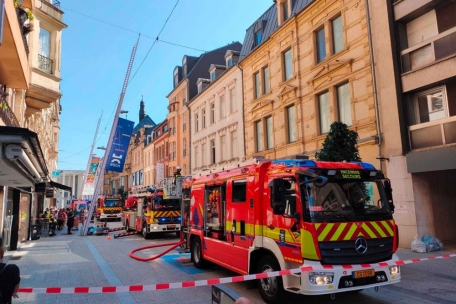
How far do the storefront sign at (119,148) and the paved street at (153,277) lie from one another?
24.6ft

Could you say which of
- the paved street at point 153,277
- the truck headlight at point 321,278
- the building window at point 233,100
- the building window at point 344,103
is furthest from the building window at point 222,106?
the truck headlight at point 321,278

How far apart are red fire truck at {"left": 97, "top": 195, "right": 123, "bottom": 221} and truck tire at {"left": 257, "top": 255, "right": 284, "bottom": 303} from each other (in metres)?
33.1

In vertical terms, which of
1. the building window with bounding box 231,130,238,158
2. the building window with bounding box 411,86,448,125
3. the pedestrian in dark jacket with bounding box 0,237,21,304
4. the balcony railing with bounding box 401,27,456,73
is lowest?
the pedestrian in dark jacket with bounding box 0,237,21,304

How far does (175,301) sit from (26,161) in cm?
434

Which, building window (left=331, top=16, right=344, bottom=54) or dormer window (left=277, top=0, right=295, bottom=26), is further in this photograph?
dormer window (left=277, top=0, right=295, bottom=26)

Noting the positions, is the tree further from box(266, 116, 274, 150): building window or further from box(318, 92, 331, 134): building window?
box(266, 116, 274, 150): building window

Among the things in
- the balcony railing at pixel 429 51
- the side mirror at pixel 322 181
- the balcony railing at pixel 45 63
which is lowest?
the side mirror at pixel 322 181

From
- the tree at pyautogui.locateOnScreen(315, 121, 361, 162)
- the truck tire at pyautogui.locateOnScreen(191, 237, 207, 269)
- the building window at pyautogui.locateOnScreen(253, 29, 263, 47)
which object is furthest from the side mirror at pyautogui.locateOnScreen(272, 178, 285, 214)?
the building window at pyautogui.locateOnScreen(253, 29, 263, 47)

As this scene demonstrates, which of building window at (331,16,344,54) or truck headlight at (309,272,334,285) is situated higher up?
building window at (331,16,344,54)

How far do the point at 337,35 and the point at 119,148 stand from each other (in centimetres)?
1398

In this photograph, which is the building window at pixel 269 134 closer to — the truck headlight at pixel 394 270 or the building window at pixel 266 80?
the building window at pixel 266 80

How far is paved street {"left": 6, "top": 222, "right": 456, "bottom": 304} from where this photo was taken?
6816mm

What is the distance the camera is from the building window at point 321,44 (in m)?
17.1

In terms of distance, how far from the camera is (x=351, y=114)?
15062 millimetres
